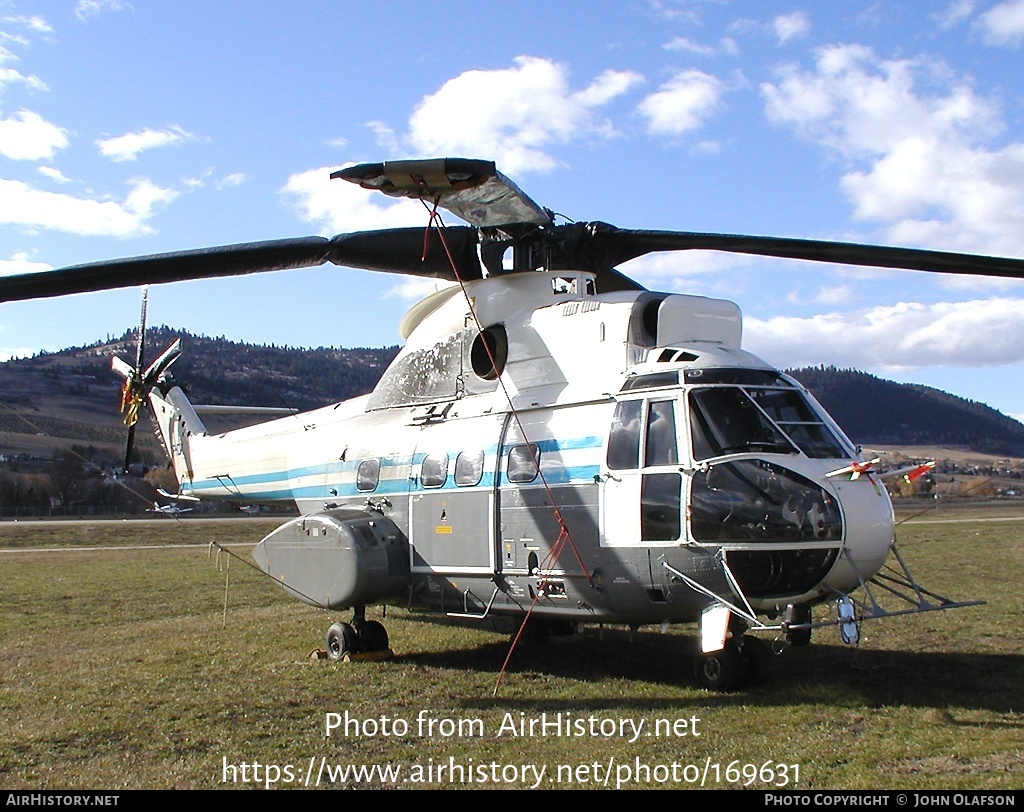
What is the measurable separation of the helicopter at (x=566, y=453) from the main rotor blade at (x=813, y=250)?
23 millimetres

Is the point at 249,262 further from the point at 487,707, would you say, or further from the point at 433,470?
the point at 487,707

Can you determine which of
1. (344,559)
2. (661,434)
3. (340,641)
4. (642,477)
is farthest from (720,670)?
(340,641)

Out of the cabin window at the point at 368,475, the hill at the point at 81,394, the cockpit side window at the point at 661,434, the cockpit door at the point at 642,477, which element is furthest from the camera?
the hill at the point at 81,394

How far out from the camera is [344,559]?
35.3ft

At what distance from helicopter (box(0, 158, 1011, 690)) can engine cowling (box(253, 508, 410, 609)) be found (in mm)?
30

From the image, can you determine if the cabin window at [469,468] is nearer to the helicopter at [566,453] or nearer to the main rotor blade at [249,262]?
the helicopter at [566,453]

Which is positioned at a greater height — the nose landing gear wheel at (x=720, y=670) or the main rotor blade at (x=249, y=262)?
the main rotor blade at (x=249, y=262)

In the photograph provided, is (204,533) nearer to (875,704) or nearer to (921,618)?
(921,618)

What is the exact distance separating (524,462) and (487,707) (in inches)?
101

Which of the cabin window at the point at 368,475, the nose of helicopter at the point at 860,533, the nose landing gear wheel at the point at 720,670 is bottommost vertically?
the nose landing gear wheel at the point at 720,670

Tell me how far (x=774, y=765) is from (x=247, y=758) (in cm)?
406

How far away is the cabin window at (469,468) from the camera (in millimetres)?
10305

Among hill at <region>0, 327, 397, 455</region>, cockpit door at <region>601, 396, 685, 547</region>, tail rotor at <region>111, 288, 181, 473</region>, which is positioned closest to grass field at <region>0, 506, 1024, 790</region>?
cockpit door at <region>601, 396, 685, 547</region>

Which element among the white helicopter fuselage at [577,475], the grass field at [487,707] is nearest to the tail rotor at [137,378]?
the grass field at [487,707]
